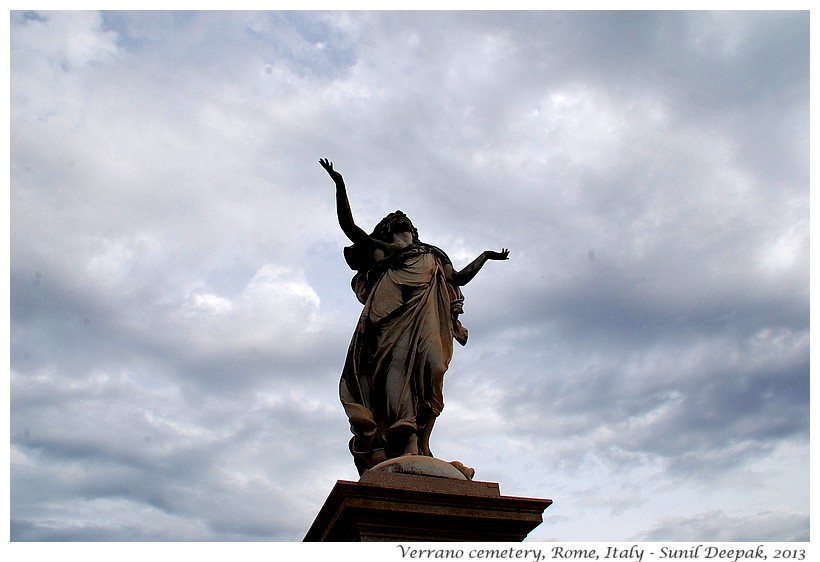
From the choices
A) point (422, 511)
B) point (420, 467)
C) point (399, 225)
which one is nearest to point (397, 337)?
point (420, 467)

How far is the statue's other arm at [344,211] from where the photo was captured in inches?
375

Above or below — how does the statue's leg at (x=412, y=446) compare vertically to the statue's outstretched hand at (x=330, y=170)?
below

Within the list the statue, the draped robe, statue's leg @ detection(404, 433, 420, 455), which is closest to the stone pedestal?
statue's leg @ detection(404, 433, 420, 455)

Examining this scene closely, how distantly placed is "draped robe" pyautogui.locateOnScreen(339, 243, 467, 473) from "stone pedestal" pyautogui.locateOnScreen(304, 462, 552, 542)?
1.06 meters

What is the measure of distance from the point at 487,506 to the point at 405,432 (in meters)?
1.42

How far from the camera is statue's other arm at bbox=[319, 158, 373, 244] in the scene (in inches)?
375

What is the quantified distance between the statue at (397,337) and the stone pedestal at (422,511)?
0.87m

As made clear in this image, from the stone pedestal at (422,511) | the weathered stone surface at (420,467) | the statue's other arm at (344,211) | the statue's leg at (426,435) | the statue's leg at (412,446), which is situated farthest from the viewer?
the statue's other arm at (344,211)

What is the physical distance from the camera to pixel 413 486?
7277mm

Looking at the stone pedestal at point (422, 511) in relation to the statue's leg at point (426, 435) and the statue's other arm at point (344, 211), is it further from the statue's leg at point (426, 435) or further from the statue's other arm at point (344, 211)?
the statue's other arm at point (344, 211)

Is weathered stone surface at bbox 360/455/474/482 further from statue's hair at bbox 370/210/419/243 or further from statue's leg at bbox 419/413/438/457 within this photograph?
statue's hair at bbox 370/210/419/243

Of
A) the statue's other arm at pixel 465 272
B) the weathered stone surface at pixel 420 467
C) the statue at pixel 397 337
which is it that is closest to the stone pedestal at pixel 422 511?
the weathered stone surface at pixel 420 467
